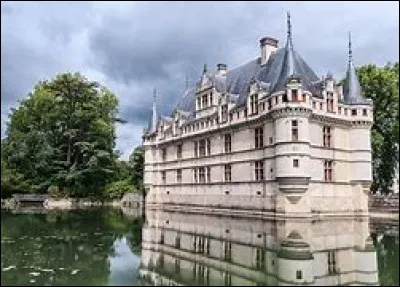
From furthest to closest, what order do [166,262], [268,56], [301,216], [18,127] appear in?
[18,127] → [268,56] → [301,216] → [166,262]

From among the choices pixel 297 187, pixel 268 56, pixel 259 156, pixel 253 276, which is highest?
pixel 268 56

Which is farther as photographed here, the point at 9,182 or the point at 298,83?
the point at 9,182

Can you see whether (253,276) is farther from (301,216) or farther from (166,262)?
(301,216)

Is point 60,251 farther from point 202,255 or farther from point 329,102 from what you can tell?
point 329,102

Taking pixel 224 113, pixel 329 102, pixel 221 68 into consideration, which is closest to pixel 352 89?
pixel 329 102

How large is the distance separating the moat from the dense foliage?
23104mm

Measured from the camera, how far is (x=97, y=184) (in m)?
48.1

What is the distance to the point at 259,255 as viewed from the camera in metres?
14.0

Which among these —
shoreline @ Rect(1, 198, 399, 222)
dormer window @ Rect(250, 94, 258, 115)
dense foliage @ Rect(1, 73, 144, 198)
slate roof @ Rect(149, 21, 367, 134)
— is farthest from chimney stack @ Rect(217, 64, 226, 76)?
shoreline @ Rect(1, 198, 399, 222)

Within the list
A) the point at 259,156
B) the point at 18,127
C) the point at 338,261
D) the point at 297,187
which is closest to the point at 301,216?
the point at 297,187

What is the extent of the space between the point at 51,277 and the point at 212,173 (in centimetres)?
2261

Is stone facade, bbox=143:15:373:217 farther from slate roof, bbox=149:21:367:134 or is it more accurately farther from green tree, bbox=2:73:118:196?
green tree, bbox=2:73:118:196

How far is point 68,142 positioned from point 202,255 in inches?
1412

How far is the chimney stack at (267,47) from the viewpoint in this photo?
32219 millimetres
